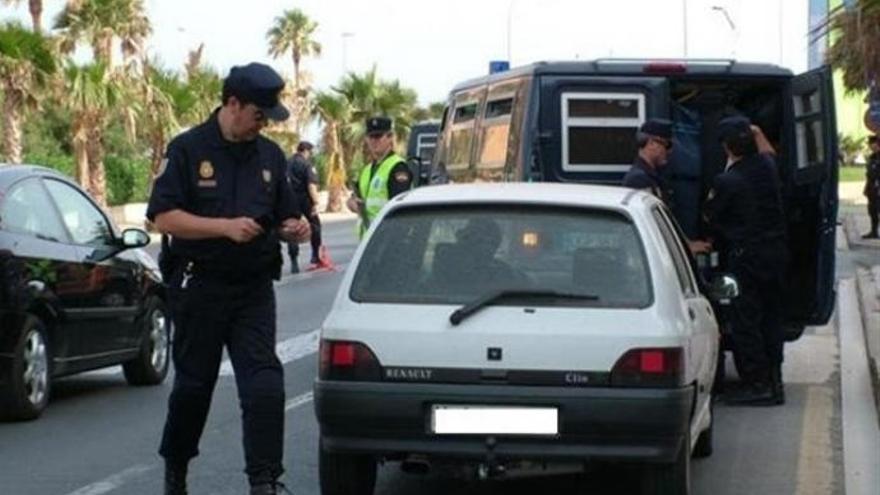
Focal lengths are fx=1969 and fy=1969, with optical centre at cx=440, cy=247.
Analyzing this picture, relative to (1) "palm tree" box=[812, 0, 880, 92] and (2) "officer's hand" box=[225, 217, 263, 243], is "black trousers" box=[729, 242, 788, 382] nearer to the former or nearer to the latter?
(1) "palm tree" box=[812, 0, 880, 92]

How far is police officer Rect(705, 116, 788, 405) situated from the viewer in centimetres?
1192

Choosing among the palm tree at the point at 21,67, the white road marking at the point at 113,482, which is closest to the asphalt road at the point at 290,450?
the white road marking at the point at 113,482

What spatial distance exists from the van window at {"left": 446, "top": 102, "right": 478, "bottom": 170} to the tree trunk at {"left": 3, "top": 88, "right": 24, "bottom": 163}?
25.7 meters

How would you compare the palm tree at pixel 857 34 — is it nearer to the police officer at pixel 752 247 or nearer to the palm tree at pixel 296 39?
the police officer at pixel 752 247

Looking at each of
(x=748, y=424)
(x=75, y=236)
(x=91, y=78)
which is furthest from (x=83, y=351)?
(x=91, y=78)

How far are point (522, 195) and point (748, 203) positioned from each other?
397 centimetres

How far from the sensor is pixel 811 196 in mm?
13008

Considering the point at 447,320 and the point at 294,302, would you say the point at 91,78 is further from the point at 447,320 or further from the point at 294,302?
the point at 447,320

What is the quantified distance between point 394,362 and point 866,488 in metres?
→ 2.82

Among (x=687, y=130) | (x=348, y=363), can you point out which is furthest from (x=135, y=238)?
(x=348, y=363)

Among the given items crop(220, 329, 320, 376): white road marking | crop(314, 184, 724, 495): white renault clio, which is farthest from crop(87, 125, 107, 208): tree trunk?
crop(314, 184, 724, 495): white renault clio

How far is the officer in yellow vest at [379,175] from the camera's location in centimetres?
1441

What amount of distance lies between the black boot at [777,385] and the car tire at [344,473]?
15.9 ft

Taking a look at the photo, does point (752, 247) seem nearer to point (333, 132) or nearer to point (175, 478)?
point (175, 478)
